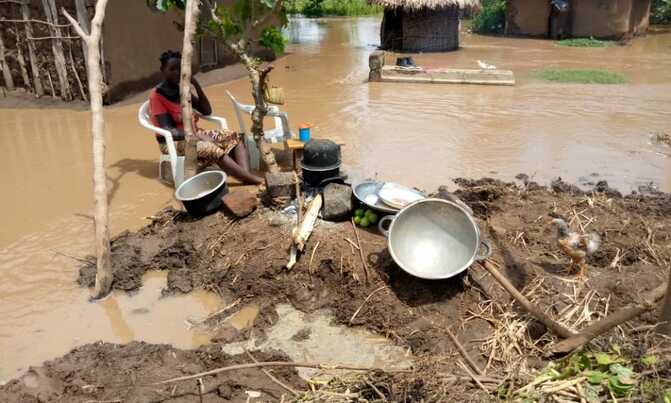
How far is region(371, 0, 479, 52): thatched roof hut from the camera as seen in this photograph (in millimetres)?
15156

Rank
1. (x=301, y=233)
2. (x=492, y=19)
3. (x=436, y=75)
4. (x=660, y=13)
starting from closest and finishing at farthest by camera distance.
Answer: (x=301, y=233)
(x=436, y=75)
(x=660, y=13)
(x=492, y=19)

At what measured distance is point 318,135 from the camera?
24.4 ft

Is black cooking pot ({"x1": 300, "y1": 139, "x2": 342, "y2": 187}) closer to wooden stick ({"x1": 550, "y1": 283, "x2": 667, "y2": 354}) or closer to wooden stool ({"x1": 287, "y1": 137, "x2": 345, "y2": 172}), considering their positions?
wooden stool ({"x1": 287, "y1": 137, "x2": 345, "y2": 172})

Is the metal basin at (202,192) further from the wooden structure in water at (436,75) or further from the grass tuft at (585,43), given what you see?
the grass tuft at (585,43)

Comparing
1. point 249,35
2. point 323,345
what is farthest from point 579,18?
point 323,345

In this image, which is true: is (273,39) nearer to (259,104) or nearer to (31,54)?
(259,104)

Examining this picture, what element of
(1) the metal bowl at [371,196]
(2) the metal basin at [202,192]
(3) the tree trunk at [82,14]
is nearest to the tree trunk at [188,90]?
(2) the metal basin at [202,192]

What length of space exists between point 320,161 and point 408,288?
1385 millimetres

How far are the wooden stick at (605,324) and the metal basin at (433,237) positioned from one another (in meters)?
0.82

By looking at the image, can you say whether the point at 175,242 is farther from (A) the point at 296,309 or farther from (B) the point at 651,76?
(B) the point at 651,76

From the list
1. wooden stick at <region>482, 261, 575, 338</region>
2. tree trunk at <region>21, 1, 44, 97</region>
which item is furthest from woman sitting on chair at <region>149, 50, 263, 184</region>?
tree trunk at <region>21, 1, 44, 97</region>

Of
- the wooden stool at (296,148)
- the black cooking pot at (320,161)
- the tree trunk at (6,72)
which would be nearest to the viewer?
the black cooking pot at (320,161)

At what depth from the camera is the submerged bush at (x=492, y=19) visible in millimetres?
19953

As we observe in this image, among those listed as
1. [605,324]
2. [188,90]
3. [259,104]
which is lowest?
[605,324]
